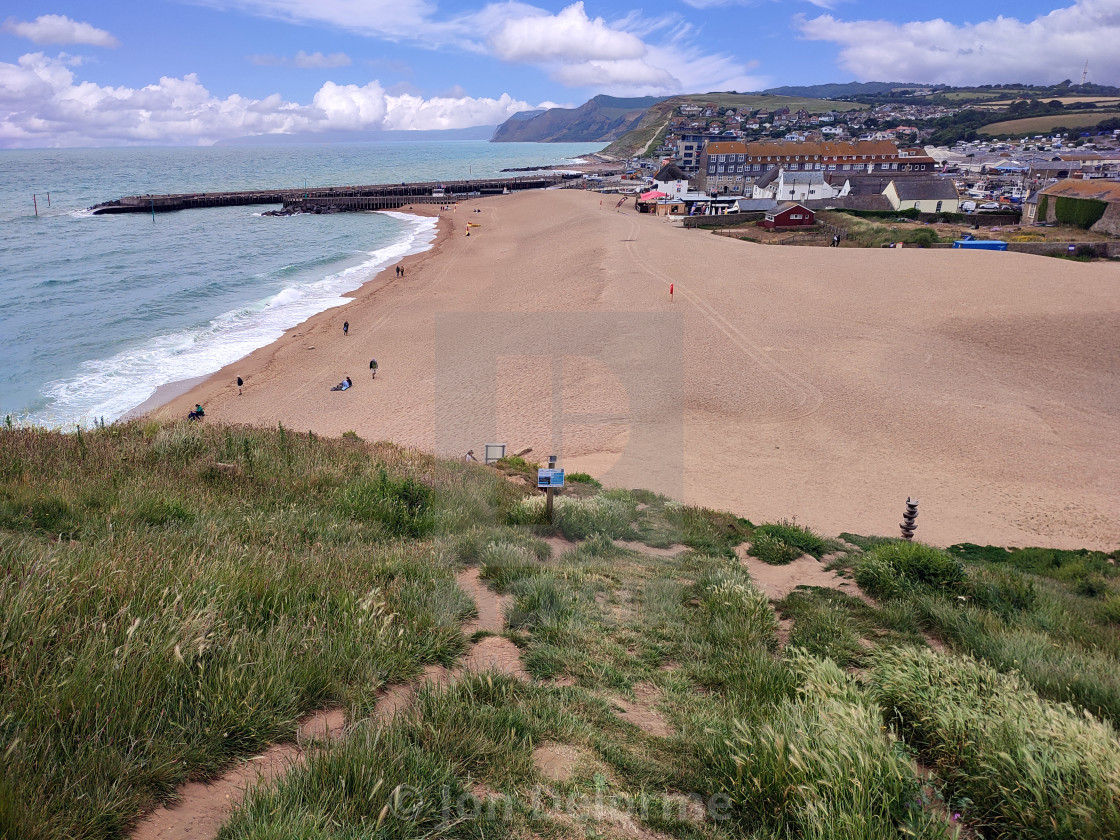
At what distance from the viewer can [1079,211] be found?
42562mm

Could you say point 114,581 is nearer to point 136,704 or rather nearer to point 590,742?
point 136,704

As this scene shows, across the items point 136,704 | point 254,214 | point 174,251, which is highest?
point 254,214

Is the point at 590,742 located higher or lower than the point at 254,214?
lower

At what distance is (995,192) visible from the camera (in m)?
64.8

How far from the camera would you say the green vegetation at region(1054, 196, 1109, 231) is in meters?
41.0

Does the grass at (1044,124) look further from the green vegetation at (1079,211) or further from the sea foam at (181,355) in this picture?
the sea foam at (181,355)

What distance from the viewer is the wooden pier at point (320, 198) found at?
67.9 m

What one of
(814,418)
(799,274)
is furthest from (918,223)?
(814,418)

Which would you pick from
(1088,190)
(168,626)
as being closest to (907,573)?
(168,626)

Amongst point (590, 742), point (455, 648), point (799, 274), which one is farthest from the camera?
point (799, 274)

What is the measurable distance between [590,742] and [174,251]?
164ft

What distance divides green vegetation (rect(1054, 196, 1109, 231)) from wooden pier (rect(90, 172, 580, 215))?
59720 mm

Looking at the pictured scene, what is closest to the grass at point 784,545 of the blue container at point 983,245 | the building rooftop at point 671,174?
the blue container at point 983,245

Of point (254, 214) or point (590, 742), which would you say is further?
point (254, 214)
